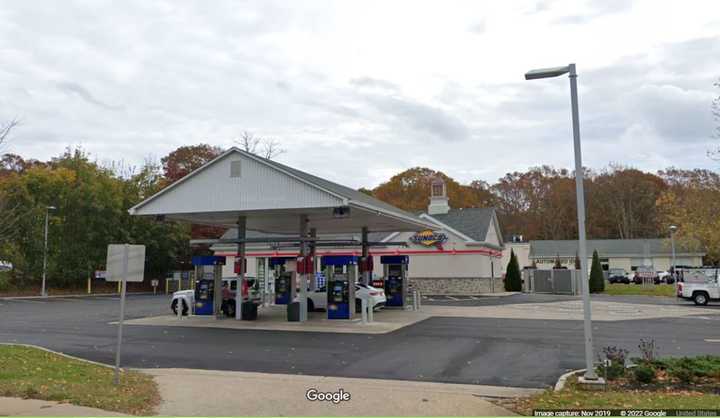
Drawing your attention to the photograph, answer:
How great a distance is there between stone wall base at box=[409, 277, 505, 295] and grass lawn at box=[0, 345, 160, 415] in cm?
3113

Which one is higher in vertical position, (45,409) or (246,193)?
(246,193)

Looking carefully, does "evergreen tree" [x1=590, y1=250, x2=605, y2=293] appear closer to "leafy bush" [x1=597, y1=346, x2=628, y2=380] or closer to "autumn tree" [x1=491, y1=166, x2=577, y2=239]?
"leafy bush" [x1=597, y1=346, x2=628, y2=380]

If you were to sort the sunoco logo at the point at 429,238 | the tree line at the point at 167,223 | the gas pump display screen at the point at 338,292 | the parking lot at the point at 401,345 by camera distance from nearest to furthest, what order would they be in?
1. the parking lot at the point at 401,345
2. the gas pump display screen at the point at 338,292
3. the tree line at the point at 167,223
4. the sunoco logo at the point at 429,238

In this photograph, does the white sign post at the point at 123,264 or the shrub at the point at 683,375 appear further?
the white sign post at the point at 123,264

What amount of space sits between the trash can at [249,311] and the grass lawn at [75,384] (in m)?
10.0

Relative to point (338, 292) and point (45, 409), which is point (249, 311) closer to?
point (338, 292)

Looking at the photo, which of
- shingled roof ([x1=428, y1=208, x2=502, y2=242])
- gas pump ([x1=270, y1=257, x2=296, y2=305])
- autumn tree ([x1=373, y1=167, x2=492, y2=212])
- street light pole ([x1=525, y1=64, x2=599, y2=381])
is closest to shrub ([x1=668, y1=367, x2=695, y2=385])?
street light pole ([x1=525, y1=64, x2=599, y2=381])

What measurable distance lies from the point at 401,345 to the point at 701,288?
22.4m

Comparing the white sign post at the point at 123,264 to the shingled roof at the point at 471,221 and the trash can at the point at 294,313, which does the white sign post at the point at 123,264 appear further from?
the shingled roof at the point at 471,221

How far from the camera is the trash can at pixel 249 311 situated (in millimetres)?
21641

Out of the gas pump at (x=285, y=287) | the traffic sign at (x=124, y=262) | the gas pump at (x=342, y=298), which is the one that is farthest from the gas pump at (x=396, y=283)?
the traffic sign at (x=124, y=262)

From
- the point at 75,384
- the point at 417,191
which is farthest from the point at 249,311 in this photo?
the point at 417,191

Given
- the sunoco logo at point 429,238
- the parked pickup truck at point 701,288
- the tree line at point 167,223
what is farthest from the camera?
the sunoco logo at point 429,238

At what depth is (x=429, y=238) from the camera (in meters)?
41.7
